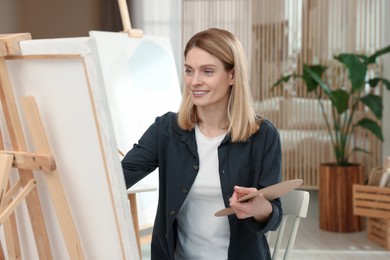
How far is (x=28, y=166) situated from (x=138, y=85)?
8.47 ft

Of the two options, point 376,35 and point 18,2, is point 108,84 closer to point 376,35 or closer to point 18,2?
point 18,2

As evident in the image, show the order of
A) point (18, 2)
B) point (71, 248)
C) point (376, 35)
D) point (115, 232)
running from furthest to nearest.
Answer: point (376, 35) → point (18, 2) → point (71, 248) → point (115, 232)

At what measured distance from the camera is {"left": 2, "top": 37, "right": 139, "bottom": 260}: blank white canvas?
1.44 m

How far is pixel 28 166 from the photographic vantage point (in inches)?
64.3

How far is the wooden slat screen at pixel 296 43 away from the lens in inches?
243

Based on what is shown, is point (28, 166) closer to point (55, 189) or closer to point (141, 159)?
point (55, 189)

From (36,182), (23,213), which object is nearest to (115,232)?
(36,182)

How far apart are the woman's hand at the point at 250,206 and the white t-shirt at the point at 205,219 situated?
14cm

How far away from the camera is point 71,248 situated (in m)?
1.64

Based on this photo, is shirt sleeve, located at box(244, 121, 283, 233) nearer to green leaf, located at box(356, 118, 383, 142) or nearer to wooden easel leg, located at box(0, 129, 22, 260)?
wooden easel leg, located at box(0, 129, 22, 260)

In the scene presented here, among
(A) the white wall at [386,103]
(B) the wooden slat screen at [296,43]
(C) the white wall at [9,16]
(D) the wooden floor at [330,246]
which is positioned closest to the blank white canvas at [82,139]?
(D) the wooden floor at [330,246]

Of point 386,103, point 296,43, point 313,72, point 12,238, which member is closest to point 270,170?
point 12,238

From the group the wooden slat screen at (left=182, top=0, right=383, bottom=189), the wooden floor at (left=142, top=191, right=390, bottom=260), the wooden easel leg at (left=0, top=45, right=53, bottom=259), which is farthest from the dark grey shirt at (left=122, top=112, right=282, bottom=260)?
the wooden slat screen at (left=182, top=0, right=383, bottom=189)

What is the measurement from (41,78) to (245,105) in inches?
23.6
